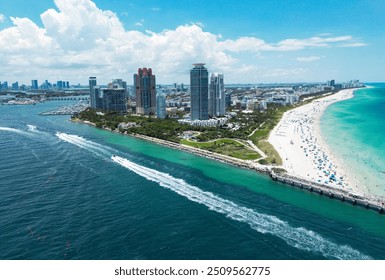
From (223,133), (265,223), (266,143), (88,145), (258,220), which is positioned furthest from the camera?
(223,133)

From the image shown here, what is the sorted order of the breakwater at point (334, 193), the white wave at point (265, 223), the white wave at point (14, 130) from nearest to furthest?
the white wave at point (265, 223)
the breakwater at point (334, 193)
the white wave at point (14, 130)

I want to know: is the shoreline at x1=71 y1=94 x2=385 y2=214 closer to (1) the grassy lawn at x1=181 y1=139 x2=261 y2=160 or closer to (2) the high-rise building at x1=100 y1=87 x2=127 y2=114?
(1) the grassy lawn at x1=181 y1=139 x2=261 y2=160

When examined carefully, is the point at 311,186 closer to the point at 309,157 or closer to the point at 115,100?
the point at 309,157

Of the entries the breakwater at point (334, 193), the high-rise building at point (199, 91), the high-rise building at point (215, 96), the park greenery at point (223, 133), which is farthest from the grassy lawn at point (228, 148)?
the high-rise building at point (215, 96)

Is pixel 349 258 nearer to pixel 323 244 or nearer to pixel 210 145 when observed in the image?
pixel 323 244

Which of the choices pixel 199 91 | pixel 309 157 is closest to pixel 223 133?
pixel 309 157

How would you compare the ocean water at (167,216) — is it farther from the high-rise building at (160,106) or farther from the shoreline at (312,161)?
the high-rise building at (160,106)
